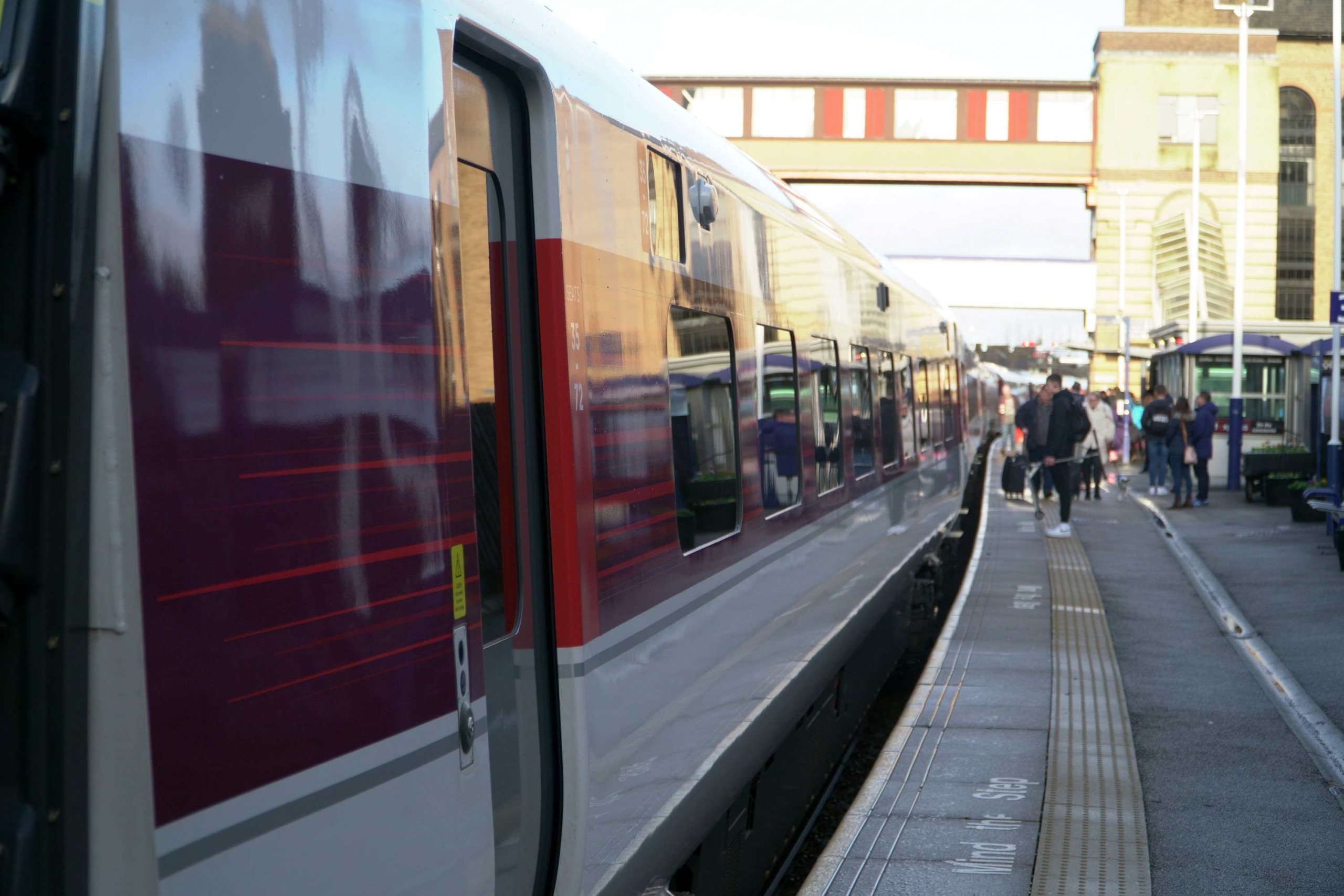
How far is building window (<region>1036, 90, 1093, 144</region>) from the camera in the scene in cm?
5091

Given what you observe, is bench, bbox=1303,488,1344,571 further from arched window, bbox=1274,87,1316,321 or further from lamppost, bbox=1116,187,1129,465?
arched window, bbox=1274,87,1316,321

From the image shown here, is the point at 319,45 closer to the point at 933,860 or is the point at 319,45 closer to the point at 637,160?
the point at 637,160

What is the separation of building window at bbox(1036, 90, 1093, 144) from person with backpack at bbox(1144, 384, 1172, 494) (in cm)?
3117

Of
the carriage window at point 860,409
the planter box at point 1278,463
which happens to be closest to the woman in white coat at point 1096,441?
the planter box at point 1278,463

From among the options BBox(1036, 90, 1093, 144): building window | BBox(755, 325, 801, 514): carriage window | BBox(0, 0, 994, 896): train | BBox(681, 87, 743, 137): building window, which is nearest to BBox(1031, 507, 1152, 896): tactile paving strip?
BBox(0, 0, 994, 896): train

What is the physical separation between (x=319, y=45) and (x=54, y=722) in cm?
105

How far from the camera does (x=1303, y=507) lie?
1606cm

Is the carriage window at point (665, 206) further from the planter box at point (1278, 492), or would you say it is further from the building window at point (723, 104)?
the building window at point (723, 104)

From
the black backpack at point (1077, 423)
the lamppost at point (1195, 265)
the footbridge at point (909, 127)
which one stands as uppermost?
the footbridge at point (909, 127)

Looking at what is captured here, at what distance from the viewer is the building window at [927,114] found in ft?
165

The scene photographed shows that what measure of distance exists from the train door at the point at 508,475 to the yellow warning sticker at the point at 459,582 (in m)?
0.39

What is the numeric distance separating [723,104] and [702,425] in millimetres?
48136

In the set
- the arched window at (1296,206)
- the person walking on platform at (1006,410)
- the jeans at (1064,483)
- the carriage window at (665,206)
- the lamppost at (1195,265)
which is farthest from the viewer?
the arched window at (1296,206)

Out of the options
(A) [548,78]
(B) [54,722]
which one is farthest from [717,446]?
(B) [54,722]
